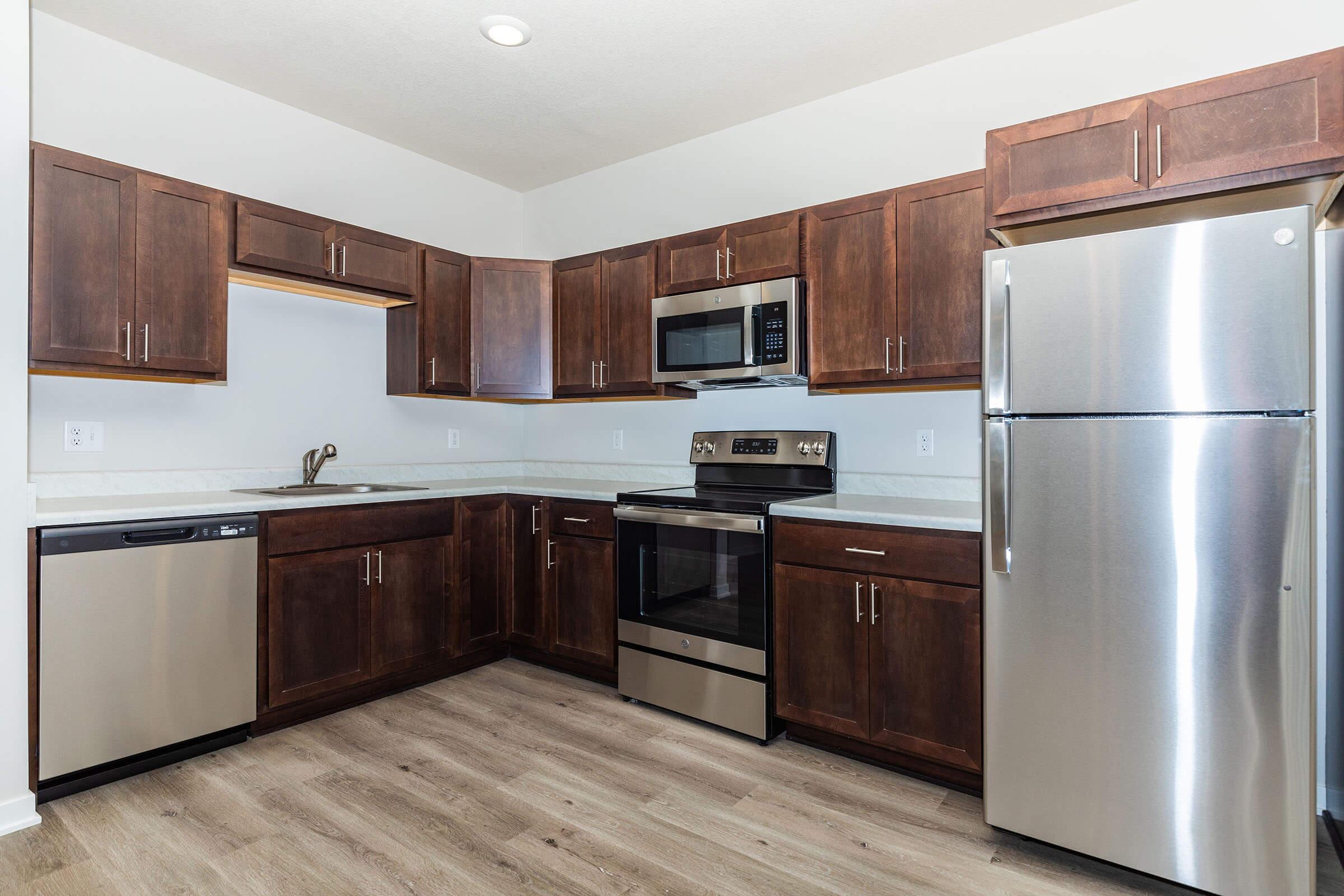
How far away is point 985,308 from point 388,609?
2.67 metres

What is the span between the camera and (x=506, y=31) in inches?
106

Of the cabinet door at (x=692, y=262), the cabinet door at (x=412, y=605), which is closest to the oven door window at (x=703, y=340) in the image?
the cabinet door at (x=692, y=262)

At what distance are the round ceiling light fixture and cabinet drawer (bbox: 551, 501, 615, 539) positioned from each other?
1.95 meters

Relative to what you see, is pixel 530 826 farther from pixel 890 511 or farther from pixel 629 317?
pixel 629 317

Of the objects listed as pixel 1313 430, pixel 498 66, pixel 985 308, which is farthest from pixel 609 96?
pixel 1313 430

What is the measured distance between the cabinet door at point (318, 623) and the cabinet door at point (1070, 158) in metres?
2.78

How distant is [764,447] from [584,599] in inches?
44.2

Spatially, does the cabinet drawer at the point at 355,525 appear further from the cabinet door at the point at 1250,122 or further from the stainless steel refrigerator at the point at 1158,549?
the cabinet door at the point at 1250,122

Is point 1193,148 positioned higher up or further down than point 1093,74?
further down

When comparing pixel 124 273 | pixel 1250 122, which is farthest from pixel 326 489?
pixel 1250 122

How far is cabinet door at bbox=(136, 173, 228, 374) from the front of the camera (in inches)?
102

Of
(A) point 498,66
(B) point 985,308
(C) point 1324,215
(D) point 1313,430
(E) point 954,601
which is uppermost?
(A) point 498,66

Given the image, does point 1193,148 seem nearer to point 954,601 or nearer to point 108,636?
point 954,601

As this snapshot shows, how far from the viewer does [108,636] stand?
2.33m
